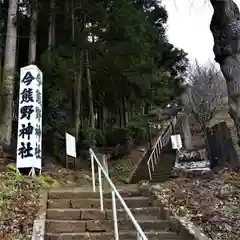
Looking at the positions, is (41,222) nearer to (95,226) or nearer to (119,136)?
(95,226)

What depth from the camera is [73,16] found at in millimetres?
14617

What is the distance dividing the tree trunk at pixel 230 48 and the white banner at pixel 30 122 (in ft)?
14.1

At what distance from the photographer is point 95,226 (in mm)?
4945

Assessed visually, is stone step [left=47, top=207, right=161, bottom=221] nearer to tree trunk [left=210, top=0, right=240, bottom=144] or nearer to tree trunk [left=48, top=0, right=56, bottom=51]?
tree trunk [left=210, top=0, right=240, bottom=144]

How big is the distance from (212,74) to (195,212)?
22.2 m

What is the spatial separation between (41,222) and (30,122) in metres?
4.23

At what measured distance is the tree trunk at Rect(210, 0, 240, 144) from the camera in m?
6.74

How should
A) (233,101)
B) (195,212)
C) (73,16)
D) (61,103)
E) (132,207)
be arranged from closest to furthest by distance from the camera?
(195,212)
(132,207)
(233,101)
(61,103)
(73,16)

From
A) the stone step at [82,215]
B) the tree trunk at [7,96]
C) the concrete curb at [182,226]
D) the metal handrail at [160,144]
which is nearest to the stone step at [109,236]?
the concrete curb at [182,226]

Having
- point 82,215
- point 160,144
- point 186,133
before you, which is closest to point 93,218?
point 82,215

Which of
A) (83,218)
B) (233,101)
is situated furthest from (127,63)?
(83,218)

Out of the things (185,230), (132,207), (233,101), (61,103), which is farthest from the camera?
(61,103)

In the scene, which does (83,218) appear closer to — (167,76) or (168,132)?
(168,132)

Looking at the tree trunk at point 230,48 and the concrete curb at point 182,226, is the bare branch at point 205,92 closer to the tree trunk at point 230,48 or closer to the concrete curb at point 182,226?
the tree trunk at point 230,48
